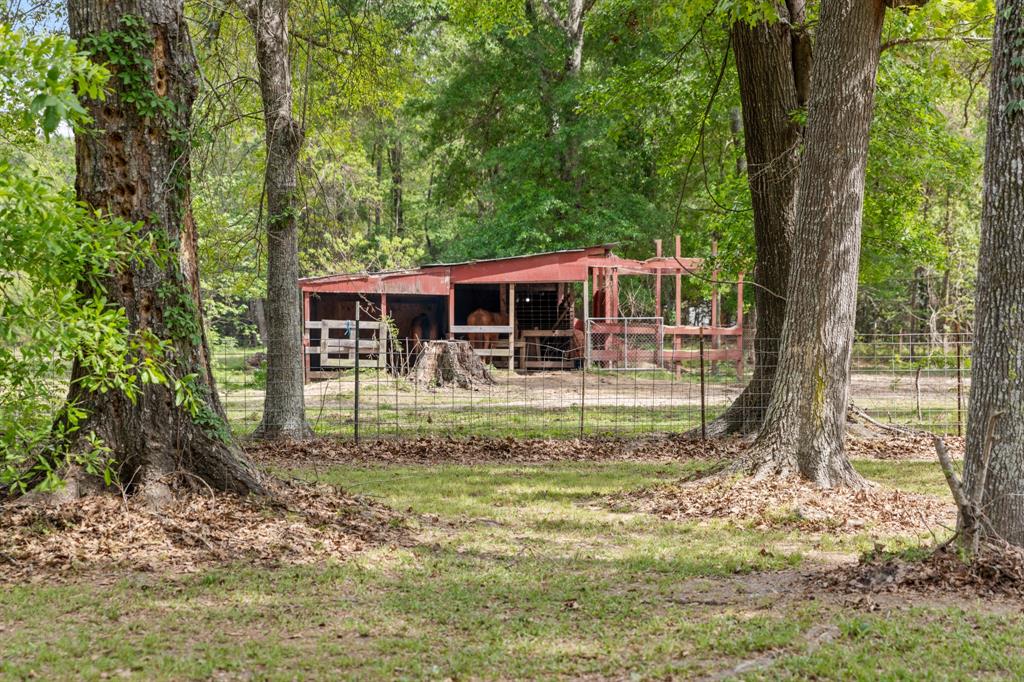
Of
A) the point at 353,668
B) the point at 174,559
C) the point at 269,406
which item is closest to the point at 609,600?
the point at 353,668

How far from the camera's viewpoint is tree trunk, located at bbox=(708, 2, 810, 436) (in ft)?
40.4

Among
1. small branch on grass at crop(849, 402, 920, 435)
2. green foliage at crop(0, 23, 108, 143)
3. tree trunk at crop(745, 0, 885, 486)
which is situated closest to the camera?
green foliage at crop(0, 23, 108, 143)

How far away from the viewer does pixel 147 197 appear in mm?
6852

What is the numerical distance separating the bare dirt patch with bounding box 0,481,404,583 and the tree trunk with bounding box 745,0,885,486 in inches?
150

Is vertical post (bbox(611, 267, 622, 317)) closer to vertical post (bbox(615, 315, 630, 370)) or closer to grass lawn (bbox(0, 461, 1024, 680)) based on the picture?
vertical post (bbox(615, 315, 630, 370))

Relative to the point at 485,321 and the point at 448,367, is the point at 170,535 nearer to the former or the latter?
the point at 448,367

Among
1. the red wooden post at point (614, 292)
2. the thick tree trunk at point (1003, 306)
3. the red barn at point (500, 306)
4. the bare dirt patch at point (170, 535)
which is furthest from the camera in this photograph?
the red wooden post at point (614, 292)

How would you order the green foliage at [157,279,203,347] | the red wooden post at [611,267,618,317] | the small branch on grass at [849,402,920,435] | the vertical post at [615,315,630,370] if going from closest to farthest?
the green foliage at [157,279,203,347] < the small branch on grass at [849,402,920,435] < the vertical post at [615,315,630,370] < the red wooden post at [611,267,618,317]

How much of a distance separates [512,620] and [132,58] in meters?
4.82

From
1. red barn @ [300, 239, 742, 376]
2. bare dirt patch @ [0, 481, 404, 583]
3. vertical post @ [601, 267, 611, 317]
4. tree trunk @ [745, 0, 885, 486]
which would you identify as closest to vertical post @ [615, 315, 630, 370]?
red barn @ [300, 239, 742, 376]

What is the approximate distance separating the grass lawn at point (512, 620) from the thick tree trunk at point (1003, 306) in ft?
2.80

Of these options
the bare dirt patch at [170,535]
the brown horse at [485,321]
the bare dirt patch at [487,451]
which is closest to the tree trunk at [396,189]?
the brown horse at [485,321]

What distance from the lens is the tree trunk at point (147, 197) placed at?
22.0 ft

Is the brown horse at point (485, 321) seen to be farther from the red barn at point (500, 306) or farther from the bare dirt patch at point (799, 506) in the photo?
the bare dirt patch at point (799, 506)
